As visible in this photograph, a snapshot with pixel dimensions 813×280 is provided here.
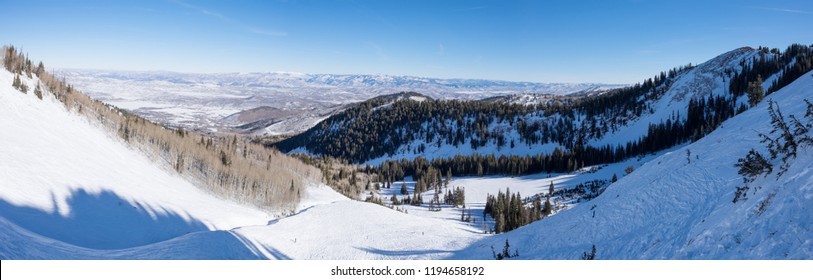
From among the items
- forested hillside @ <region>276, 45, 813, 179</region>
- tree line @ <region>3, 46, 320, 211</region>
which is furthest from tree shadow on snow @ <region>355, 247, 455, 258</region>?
forested hillside @ <region>276, 45, 813, 179</region>

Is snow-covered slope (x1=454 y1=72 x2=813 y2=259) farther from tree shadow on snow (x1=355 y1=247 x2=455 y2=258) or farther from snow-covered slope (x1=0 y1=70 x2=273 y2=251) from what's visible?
snow-covered slope (x1=0 y1=70 x2=273 y2=251)

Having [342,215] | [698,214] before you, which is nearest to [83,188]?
[342,215]

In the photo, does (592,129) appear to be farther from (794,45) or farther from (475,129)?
(794,45)

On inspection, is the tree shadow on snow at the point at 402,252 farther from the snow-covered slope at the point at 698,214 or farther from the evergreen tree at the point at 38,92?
the evergreen tree at the point at 38,92

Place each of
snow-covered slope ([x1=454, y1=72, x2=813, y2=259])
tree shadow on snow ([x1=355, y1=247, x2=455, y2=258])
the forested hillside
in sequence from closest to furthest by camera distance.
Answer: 1. snow-covered slope ([x1=454, y1=72, x2=813, y2=259])
2. tree shadow on snow ([x1=355, y1=247, x2=455, y2=258])
3. the forested hillside

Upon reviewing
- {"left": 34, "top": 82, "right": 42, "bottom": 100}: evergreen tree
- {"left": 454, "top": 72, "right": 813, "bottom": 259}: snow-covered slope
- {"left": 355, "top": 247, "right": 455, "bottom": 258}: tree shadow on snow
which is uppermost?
{"left": 34, "top": 82, "right": 42, "bottom": 100}: evergreen tree

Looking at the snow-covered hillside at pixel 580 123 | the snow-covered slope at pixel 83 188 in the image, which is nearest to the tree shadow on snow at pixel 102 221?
the snow-covered slope at pixel 83 188
